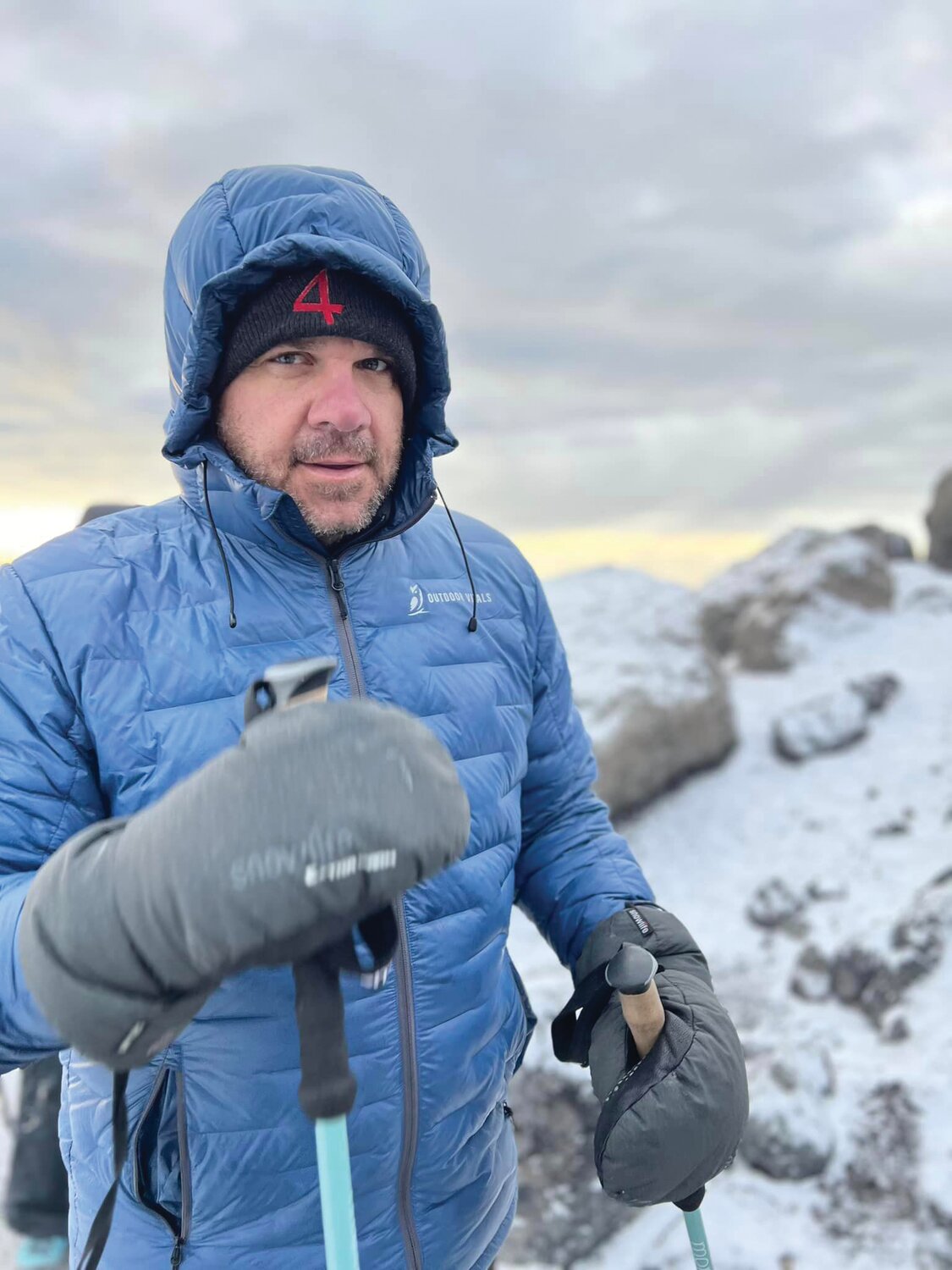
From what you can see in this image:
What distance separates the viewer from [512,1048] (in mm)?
2043

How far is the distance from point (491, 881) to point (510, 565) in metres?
0.77

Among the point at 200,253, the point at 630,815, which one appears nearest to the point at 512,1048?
the point at 200,253

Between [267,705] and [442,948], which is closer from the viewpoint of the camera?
[267,705]

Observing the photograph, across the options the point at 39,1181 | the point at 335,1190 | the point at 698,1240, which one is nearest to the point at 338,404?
the point at 335,1190

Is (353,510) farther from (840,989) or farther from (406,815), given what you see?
(840,989)

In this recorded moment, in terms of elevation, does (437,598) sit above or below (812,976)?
above

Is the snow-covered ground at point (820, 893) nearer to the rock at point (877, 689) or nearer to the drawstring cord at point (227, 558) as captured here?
the rock at point (877, 689)

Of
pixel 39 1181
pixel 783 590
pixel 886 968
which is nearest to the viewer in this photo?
pixel 39 1181

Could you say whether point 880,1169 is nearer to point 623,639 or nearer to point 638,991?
point 638,991

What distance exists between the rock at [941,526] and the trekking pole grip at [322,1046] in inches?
659

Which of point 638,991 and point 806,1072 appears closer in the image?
point 638,991

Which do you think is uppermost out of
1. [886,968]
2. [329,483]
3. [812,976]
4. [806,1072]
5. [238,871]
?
[329,483]

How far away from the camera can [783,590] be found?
11.8 m

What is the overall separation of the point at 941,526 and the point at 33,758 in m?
17.5
